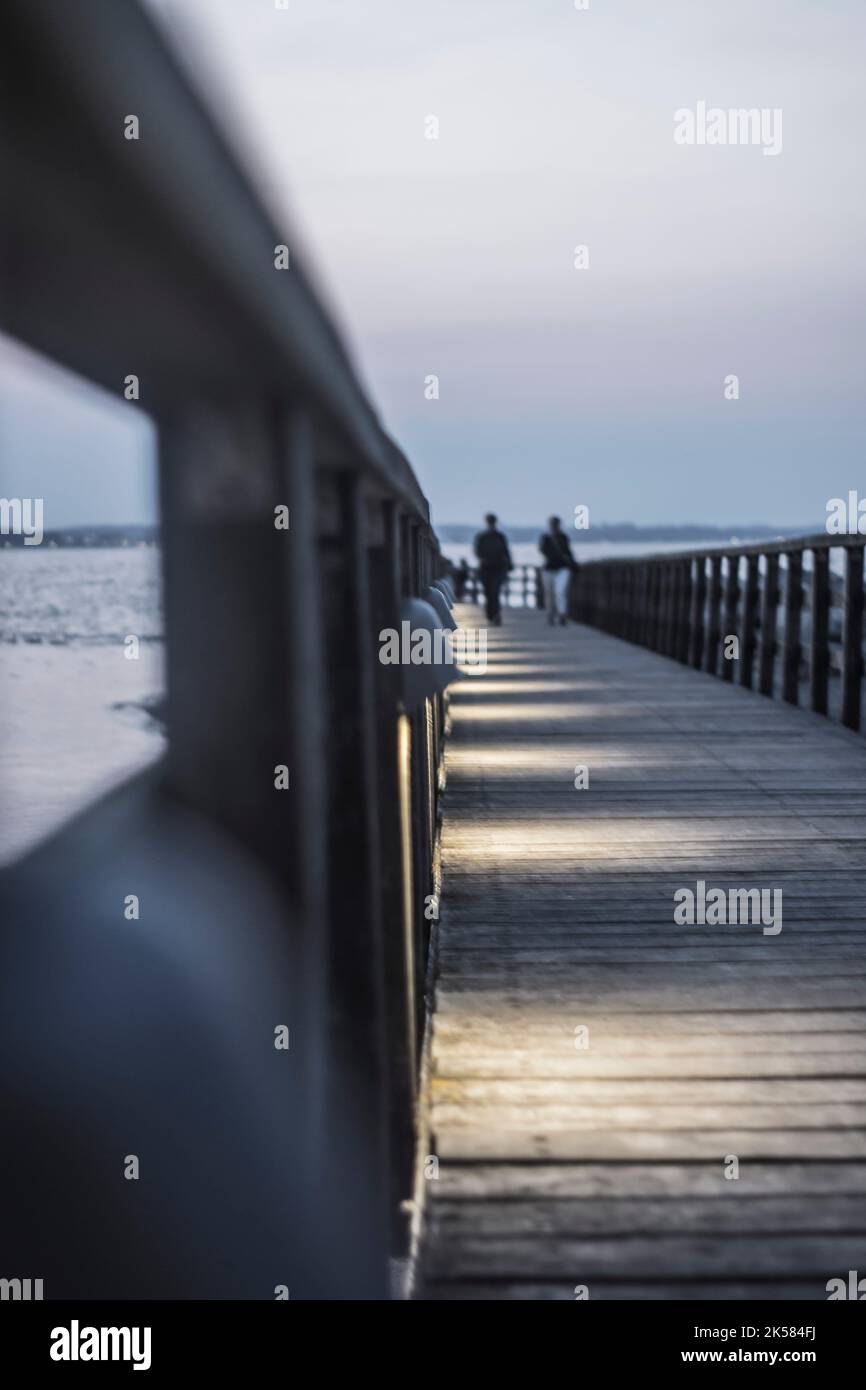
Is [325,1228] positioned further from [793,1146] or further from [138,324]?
[793,1146]

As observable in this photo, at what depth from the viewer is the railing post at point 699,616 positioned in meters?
13.8

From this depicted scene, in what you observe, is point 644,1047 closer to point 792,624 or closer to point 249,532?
point 249,532

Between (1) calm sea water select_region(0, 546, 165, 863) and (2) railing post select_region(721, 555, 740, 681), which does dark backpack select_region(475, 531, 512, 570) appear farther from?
(2) railing post select_region(721, 555, 740, 681)

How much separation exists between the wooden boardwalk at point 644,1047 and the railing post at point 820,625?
2.51 meters

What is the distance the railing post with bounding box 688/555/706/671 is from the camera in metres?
13.8

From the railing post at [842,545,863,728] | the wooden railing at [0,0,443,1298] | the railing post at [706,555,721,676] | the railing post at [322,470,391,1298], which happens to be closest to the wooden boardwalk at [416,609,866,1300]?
the wooden railing at [0,0,443,1298]

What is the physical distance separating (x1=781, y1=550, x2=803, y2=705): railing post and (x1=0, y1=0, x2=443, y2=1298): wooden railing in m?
7.89

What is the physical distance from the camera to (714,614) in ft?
42.8

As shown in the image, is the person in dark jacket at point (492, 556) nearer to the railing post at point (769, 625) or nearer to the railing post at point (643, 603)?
the railing post at point (643, 603)

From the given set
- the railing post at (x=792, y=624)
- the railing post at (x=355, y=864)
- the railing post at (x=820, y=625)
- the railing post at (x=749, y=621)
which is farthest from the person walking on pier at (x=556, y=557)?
the railing post at (x=355, y=864)

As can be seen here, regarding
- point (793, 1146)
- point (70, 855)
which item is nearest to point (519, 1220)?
point (793, 1146)

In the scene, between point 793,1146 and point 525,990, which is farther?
point 525,990
